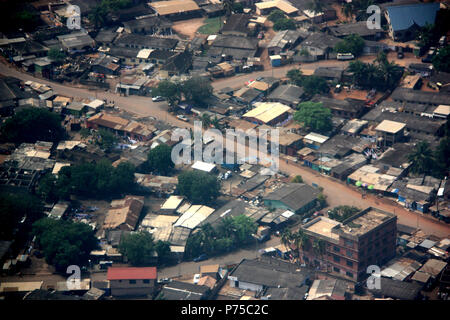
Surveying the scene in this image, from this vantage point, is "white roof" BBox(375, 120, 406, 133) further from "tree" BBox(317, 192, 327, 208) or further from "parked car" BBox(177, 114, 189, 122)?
"parked car" BBox(177, 114, 189, 122)

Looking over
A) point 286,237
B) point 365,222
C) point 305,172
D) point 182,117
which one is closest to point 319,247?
point 286,237

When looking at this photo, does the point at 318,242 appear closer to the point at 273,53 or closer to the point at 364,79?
the point at 364,79

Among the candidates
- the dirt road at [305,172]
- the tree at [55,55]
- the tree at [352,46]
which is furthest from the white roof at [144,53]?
the tree at [352,46]

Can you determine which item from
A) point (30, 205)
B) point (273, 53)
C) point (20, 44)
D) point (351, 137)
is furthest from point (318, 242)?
point (20, 44)

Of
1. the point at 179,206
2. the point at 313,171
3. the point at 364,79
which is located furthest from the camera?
the point at 364,79

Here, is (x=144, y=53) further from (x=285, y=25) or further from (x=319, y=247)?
(x=319, y=247)

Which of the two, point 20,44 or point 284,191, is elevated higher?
point 20,44

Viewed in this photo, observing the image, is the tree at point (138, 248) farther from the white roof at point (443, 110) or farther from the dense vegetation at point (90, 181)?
the white roof at point (443, 110)
